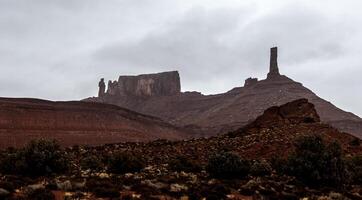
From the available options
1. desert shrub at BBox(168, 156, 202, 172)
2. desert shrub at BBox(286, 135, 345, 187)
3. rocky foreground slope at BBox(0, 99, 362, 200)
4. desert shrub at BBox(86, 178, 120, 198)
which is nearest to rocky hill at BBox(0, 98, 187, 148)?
rocky foreground slope at BBox(0, 99, 362, 200)

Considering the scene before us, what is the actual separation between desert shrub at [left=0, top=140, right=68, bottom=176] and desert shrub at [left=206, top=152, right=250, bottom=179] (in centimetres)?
941

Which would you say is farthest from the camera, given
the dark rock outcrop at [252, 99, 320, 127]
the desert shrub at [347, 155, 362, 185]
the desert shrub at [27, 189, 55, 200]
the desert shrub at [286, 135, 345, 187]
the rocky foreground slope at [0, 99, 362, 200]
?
the dark rock outcrop at [252, 99, 320, 127]

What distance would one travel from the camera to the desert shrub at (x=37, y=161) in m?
30.1

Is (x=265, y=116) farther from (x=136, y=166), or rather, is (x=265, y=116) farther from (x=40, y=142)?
(x=40, y=142)

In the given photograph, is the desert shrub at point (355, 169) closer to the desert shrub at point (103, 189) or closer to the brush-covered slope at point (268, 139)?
the brush-covered slope at point (268, 139)

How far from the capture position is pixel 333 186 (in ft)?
98.3

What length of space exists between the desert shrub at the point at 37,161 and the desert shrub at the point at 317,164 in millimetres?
14560

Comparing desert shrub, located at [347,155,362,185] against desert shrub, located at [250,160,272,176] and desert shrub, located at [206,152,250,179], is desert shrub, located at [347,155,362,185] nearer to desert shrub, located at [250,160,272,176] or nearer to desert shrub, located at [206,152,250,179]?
desert shrub, located at [250,160,272,176]

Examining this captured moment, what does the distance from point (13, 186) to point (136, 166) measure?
13188 mm

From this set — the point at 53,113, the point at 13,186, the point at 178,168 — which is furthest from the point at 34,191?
the point at 53,113

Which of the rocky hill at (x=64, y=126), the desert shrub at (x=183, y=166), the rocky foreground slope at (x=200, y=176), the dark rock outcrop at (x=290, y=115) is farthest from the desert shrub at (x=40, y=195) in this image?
the rocky hill at (x=64, y=126)

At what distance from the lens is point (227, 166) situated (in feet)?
103

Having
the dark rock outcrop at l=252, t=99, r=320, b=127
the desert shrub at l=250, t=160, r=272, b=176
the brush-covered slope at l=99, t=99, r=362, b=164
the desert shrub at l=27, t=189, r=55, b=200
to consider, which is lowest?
the desert shrub at l=27, t=189, r=55, b=200

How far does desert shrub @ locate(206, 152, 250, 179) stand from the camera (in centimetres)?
3139
